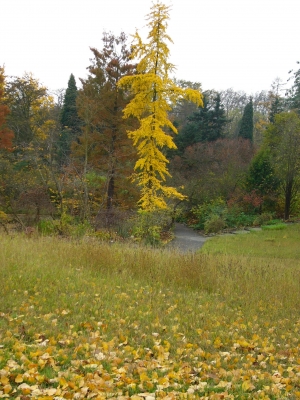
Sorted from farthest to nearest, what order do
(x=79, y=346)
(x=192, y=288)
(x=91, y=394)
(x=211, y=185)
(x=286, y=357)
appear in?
(x=211, y=185) < (x=192, y=288) < (x=286, y=357) < (x=79, y=346) < (x=91, y=394)

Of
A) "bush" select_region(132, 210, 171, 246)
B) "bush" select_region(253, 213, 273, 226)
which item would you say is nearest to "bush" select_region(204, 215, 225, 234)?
"bush" select_region(253, 213, 273, 226)

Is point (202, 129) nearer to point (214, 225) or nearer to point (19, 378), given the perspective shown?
point (214, 225)

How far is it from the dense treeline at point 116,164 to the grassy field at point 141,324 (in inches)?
196

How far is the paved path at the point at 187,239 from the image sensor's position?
632 inches

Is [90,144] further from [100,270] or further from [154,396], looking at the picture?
[154,396]

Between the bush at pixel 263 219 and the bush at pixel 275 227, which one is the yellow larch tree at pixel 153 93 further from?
the bush at pixel 263 219

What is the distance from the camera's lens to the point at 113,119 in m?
18.3

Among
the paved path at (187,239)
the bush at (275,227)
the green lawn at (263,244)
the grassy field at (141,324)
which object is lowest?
the paved path at (187,239)

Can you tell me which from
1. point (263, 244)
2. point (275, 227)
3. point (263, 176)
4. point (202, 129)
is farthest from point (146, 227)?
point (202, 129)

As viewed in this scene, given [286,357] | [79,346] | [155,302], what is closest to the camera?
[79,346]

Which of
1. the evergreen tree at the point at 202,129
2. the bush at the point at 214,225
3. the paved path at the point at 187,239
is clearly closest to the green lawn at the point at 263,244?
the paved path at the point at 187,239

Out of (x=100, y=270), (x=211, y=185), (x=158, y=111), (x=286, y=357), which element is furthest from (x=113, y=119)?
(x=286, y=357)

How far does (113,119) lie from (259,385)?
16009 mm

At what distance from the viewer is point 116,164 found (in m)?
18.2
